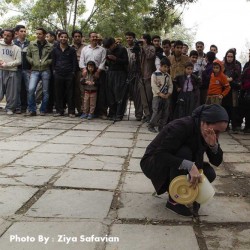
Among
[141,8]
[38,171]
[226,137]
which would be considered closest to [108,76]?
[226,137]

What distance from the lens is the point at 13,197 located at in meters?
3.13

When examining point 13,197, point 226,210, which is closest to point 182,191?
point 226,210

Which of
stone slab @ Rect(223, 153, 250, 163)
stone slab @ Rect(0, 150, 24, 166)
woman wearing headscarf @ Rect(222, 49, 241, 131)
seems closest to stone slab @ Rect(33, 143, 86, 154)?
stone slab @ Rect(0, 150, 24, 166)

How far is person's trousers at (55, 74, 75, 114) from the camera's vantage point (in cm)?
779

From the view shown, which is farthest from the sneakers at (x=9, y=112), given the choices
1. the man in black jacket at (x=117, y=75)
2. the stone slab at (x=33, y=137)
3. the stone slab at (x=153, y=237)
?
the stone slab at (x=153, y=237)

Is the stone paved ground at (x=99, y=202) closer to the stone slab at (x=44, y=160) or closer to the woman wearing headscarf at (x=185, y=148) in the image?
the stone slab at (x=44, y=160)

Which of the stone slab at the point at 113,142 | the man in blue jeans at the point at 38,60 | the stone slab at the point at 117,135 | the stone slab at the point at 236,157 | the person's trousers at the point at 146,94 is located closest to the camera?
the stone slab at the point at 236,157

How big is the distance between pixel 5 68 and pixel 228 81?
15.1 feet

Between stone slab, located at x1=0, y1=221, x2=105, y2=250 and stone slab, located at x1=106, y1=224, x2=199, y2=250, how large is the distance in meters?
0.14

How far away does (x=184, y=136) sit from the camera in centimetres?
286

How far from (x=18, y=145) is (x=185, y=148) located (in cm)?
292

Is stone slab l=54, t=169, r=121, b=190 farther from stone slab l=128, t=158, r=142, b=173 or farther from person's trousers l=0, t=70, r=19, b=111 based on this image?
person's trousers l=0, t=70, r=19, b=111

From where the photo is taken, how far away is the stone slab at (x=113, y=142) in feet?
17.7

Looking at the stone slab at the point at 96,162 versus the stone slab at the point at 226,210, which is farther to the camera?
the stone slab at the point at 96,162
